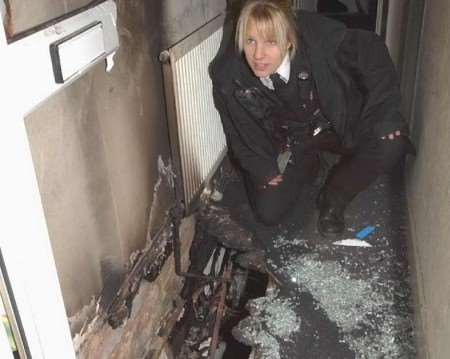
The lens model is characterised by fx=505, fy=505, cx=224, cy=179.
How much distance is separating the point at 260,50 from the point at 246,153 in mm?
492

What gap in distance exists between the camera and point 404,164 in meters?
2.46

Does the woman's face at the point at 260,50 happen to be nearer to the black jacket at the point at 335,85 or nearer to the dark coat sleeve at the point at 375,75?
the black jacket at the point at 335,85

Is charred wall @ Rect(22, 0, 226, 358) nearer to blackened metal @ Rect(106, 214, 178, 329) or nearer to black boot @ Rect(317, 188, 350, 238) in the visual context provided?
blackened metal @ Rect(106, 214, 178, 329)

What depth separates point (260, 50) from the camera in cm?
175

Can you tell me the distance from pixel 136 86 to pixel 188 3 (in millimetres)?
528

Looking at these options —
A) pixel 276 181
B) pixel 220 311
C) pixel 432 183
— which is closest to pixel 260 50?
pixel 276 181

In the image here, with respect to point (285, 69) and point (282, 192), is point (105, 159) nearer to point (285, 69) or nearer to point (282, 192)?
point (285, 69)

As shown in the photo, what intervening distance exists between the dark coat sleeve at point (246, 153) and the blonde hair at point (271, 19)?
1.25 feet

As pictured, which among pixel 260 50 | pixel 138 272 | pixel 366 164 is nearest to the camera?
pixel 138 272

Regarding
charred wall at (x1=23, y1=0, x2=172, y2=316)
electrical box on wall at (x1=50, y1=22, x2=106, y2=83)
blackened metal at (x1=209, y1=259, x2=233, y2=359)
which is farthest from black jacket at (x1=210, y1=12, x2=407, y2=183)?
electrical box on wall at (x1=50, y1=22, x2=106, y2=83)

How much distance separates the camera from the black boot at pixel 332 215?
2.05 meters

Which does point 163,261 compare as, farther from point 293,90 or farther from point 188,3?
point 188,3

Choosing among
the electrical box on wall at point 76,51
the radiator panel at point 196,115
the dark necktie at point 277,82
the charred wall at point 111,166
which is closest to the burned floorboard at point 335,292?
the radiator panel at point 196,115

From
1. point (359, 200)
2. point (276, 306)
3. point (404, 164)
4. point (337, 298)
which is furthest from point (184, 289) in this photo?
point (404, 164)
